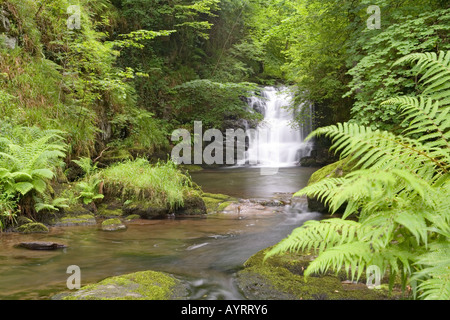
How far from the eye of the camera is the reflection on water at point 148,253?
11.8 ft

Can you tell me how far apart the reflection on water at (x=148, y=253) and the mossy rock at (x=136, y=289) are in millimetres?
226

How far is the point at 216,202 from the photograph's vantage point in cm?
839

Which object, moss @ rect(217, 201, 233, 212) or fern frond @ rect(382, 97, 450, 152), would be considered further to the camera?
moss @ rect(217, 201, 233, 212)

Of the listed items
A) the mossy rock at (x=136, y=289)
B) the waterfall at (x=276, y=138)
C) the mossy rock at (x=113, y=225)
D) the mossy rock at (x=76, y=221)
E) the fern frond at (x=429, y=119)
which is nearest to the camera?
the fern frond at (x=429, y=119)

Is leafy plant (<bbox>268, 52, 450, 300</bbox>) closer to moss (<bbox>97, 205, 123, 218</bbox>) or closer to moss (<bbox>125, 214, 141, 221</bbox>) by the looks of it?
moss (<bbox>125, 214, 141, 221</bbox>)

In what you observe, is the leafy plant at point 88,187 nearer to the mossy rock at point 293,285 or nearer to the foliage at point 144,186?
the foliage at point 144,186

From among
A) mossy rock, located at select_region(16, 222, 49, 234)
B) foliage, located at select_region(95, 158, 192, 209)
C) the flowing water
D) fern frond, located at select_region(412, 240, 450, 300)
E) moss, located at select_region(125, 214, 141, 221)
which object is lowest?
the flowing water

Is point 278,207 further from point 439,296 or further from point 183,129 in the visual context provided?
point 183,129

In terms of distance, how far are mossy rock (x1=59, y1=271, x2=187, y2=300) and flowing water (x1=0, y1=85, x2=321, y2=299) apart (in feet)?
0.70

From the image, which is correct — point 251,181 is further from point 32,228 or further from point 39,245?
point 39,245

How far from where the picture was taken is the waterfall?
55.2 ft

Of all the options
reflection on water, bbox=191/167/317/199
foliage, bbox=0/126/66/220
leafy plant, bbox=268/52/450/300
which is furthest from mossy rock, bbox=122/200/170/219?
leafy plant, bbox=268/52/450/300

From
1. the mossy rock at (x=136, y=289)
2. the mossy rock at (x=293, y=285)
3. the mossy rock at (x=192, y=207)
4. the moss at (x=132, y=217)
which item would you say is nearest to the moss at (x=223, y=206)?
the mossy rock at (x=192, y=207)
